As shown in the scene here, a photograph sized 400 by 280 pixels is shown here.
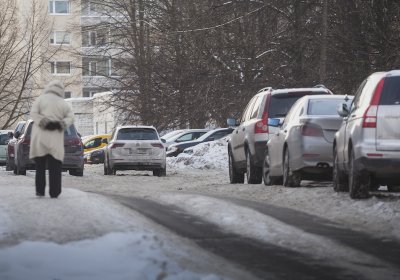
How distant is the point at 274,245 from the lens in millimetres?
10773

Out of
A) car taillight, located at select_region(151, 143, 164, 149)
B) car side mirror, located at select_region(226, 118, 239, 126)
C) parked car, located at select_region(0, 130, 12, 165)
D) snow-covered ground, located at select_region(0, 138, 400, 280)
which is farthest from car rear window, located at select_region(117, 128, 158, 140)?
parked car, located at select_region(0, 130, 12, 165)

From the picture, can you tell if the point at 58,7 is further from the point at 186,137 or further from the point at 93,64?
the point at 186,137

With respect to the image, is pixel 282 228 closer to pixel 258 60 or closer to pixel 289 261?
pixel 289 261

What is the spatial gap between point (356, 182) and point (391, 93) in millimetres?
1307

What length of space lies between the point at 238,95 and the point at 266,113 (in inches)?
890

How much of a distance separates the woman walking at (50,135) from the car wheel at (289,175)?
14.6ft

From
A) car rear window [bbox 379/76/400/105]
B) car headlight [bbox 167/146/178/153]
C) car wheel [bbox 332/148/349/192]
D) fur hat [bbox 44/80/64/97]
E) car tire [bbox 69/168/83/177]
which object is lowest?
car tire [bbox 69/168/83/177]

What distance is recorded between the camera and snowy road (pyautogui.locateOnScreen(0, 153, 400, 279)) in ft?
30.6

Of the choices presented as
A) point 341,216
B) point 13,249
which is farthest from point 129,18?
point 13,249

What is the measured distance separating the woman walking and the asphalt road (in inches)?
48.9

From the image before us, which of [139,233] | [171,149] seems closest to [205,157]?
[171,149]

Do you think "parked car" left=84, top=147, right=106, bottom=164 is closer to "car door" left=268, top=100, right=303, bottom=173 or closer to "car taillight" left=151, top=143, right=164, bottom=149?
"car taillight" left=151, top=143, right=164, bottom=149

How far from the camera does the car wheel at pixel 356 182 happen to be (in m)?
15.0

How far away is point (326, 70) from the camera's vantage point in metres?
37.2
